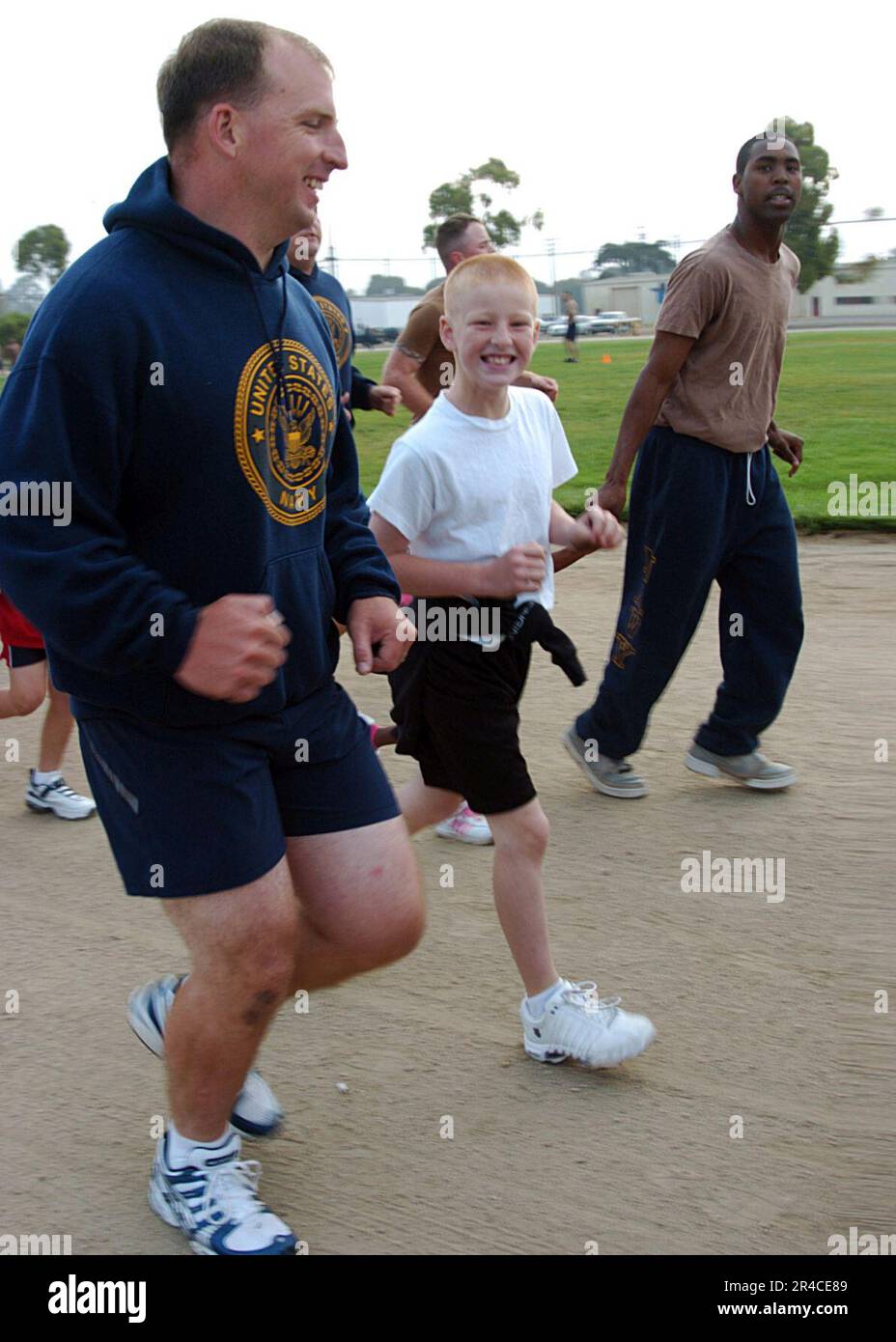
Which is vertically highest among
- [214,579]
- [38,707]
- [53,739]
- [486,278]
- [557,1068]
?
[486,278]

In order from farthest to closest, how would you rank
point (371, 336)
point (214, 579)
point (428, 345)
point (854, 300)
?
1. point (371, 336)
2. point (854, 300)
3. point (428, 345)
4. point (214, 579)

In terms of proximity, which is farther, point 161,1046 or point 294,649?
point 161,1046

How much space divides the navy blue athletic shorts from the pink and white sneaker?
7.25ft

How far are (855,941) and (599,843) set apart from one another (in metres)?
1.03

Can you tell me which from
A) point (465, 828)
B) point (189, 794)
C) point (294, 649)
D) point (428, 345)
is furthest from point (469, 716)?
point (428, 345)

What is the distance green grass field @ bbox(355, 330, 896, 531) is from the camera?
11.5 metres

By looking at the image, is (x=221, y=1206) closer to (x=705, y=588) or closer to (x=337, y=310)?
(x=705, y=588)

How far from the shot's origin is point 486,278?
11.0 feet

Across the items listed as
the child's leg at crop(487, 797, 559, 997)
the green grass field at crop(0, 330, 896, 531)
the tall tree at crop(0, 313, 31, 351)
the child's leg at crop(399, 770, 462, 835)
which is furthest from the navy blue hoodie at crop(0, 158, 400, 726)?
the tall tree at crop(0, 313, 31, 351)

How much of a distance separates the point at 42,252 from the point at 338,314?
1781 inches

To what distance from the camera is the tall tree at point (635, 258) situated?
35.9 metres

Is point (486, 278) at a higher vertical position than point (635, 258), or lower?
lower

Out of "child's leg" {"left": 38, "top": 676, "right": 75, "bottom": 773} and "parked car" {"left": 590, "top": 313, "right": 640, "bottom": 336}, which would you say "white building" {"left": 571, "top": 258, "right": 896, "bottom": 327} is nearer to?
"parked car" {"left": 590, "top": 313, "right": 640, "bottom": 336}

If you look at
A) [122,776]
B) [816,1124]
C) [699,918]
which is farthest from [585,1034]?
[122,776]
